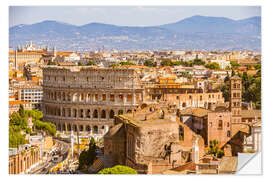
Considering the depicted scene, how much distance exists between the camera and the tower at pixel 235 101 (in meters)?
32.9

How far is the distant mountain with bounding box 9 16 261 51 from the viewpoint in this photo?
70.1 metres

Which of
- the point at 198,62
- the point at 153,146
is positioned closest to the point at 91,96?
the point at 153,146

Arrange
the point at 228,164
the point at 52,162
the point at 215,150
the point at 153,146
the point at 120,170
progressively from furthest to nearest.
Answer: the point at 52,162 < the point at 215,150 < the point at 153,146 < the point at 228,164 < the point at 120,170

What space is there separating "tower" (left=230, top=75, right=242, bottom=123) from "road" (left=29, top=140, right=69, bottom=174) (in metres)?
9.53

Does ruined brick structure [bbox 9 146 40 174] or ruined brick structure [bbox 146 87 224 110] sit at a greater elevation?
ruined brick structure [bbox 146 87 224 110]

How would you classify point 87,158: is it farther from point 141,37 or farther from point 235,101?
point 141,37

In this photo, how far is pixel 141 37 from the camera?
96938mm

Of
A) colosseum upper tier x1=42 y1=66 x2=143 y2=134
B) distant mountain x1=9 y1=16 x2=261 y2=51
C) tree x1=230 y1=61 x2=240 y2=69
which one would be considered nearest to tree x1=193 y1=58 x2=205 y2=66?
distant mountain x1=9 y1=16 x2=261 y2=51

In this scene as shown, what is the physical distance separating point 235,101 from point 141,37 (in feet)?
210

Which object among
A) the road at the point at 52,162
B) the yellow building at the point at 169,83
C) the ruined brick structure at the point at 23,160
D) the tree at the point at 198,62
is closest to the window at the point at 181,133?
the road at the point at 52,162

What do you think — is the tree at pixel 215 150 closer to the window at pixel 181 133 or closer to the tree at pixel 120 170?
the window at pixel 181 133

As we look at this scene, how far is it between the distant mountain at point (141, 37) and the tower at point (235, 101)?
29.1m

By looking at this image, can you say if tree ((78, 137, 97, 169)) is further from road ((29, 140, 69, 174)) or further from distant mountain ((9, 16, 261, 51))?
distant mountain ((9, 16, 261, 51))

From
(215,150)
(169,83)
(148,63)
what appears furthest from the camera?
(148,63)
